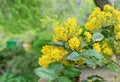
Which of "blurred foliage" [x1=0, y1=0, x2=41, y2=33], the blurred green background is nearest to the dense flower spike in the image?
the blurred green background

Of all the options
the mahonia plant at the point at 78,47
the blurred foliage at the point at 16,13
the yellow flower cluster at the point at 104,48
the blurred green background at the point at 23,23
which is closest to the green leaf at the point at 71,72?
the mahonia plant at the point at 78,47

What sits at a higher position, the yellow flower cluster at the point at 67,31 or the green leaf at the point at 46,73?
the yellow flower cluster at the point at 67,31

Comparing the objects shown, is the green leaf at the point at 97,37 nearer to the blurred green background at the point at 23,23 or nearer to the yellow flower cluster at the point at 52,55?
the yellow flower cluster at the point at 52,55

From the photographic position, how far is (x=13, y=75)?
5.98 m

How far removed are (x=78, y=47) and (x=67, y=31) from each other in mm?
61

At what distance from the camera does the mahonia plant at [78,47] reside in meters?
1.08

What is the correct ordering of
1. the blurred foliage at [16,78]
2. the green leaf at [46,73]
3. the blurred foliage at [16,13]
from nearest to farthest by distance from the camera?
the green leaf at [46,73], the blurred foliage at [16,78], the blurred foliage at [16,13]

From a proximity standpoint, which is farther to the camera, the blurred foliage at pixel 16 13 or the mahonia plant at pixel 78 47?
the blurred foliage at pixel 16 13

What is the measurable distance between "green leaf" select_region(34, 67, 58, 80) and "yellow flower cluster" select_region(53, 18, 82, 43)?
0.37 feet

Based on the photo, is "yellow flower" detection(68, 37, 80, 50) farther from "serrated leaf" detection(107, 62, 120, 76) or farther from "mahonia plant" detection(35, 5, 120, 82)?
"serrated leaf" detection(107, 62, 120, 76)

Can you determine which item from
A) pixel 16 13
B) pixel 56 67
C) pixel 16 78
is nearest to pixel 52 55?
pixel 56 67

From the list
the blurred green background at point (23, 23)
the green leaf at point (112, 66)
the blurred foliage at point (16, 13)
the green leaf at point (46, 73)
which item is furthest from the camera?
the blurred foliage at point (16, 13)

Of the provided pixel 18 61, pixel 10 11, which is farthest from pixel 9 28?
pixel 18 61

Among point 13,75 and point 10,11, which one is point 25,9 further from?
point 13,75
